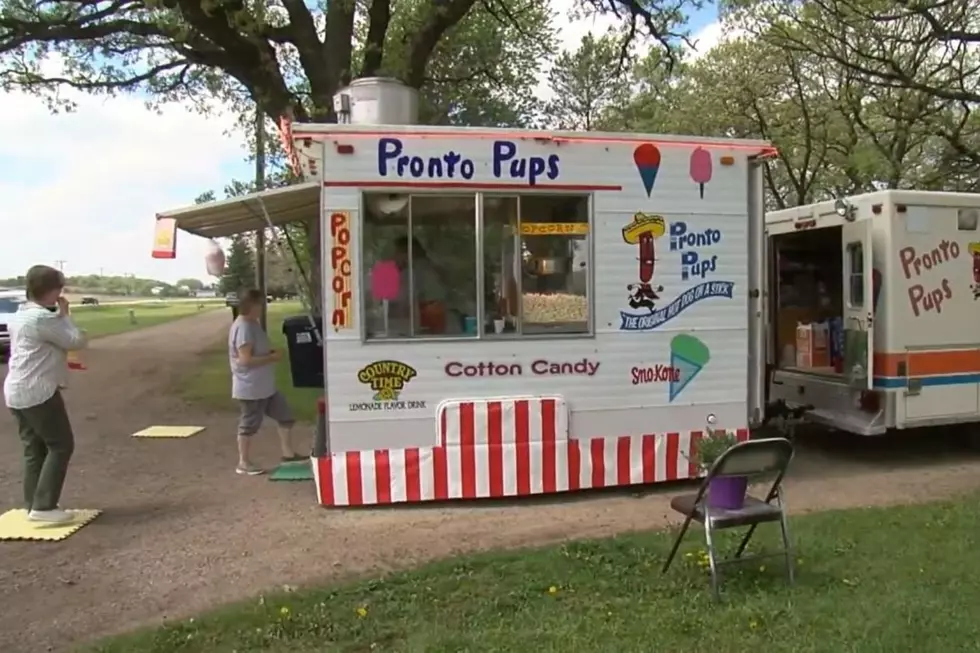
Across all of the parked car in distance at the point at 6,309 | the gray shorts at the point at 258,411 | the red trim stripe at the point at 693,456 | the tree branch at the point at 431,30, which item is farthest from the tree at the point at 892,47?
the parked car in distance at the point at 6,309

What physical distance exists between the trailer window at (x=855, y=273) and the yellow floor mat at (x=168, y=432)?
732 cm

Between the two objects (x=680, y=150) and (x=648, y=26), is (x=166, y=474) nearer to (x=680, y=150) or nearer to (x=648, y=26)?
(x=680, y=150)

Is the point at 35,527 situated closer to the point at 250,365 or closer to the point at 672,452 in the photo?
the point at 250,365

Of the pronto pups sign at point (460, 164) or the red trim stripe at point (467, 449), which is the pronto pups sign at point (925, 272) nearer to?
the pronto pups sign at point (460, 164)

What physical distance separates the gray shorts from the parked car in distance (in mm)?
16109

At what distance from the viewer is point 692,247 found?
286 inches

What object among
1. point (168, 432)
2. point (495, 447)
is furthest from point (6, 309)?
point (495, 447)

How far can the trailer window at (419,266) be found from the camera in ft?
22.0

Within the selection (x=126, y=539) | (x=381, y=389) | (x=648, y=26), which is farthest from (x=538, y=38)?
(x=126, y=539)

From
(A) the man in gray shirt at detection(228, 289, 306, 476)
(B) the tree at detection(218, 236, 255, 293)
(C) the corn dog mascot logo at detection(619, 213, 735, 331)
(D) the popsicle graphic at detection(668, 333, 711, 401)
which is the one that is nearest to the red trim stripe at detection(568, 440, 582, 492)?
(D) the popsicle graphic at detection(668, 333, 711, 401)

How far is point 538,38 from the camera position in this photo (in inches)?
750

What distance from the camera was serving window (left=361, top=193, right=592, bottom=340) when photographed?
6.74 metres

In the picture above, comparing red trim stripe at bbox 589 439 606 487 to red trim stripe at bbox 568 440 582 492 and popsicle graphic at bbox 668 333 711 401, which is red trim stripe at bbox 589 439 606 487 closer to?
red trim stripe at bbox 568 440 582 492

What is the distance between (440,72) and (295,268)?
35.9 feet
